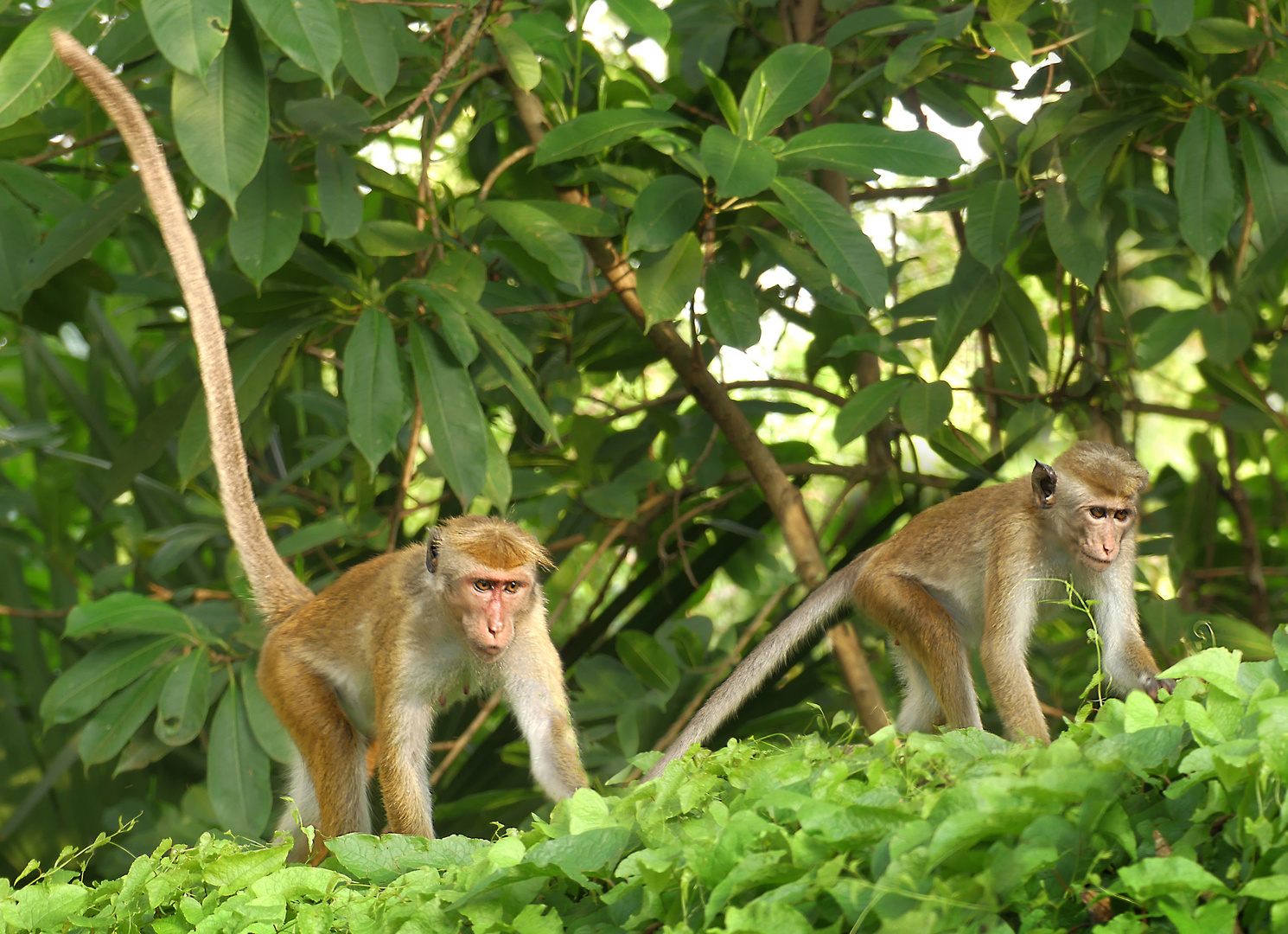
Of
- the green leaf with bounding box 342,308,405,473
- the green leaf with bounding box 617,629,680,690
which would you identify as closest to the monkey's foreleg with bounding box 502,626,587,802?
the green leaf with bounding box 342,308,405,473

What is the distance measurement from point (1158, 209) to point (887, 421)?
133 centimetres

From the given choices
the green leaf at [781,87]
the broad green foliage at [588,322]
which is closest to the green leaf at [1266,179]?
the broad green foliage at [588,322]

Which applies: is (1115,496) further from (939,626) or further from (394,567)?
(394,567)

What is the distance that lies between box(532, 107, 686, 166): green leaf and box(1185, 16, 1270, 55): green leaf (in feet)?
5.30

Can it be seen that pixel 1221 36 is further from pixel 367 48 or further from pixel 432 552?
pixel 432 552

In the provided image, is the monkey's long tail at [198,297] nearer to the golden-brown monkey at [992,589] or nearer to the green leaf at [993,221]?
the golden-brown monkey at [992,589]

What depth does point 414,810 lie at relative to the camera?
3.26 m

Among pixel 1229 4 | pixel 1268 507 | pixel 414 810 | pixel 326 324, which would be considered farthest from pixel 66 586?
pixel 1268 507

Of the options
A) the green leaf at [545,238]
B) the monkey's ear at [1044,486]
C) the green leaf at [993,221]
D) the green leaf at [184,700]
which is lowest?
the green leaf at [184,700]

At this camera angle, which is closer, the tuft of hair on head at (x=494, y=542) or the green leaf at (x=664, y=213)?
the tuft of hair on head at (x=494, y=542)

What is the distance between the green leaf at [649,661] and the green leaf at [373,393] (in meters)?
1.42

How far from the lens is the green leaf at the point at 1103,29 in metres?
3.50

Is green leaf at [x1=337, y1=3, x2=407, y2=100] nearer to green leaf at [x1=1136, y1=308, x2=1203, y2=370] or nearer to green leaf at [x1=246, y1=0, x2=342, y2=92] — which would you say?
green leaf at [x1=246, y1=0, x2=342, y2=92]

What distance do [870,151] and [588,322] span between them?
1720mm
